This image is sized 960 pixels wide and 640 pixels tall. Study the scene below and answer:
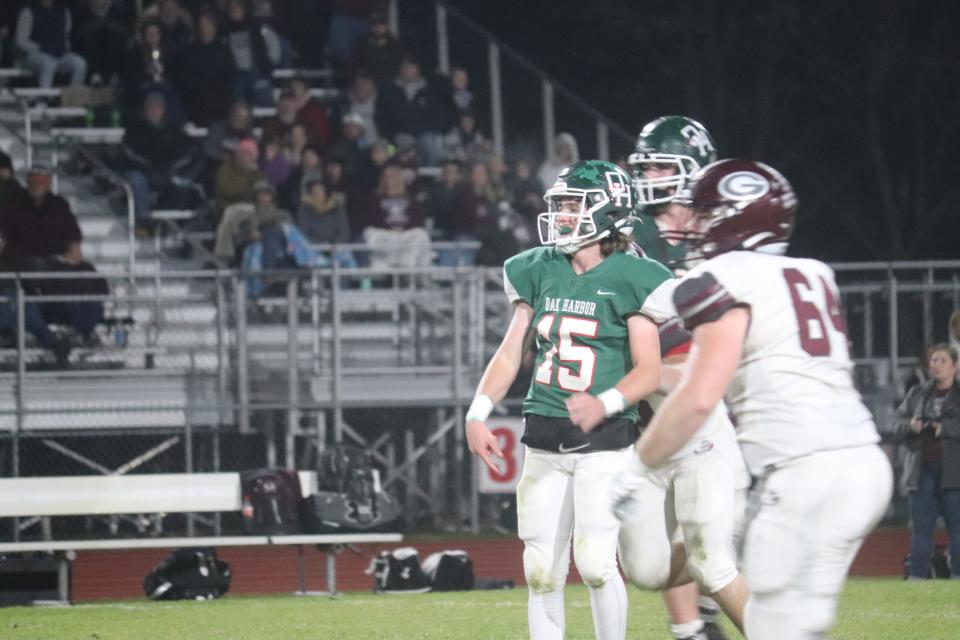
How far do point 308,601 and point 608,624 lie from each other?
5.06 m

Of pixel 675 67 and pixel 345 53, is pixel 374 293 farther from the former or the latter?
pixel 675 67

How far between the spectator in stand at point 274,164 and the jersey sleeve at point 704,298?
1232 centimetres

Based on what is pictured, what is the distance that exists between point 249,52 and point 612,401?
12563 mm

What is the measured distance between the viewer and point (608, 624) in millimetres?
5715

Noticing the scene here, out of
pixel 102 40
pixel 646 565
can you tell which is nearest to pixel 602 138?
pixel 102 40

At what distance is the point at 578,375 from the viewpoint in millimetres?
5875

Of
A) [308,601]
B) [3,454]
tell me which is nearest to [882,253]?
[3,454]

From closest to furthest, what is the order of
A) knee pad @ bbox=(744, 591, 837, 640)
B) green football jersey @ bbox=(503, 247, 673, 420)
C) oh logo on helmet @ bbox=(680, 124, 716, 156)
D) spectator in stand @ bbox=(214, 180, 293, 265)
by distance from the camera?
knee pad @ bbox=(744, 591, 837, 640) < green football jersey @ bbox=(503, 247, 673, 420) < oh logo on helmet @ bbox=(680, 124, 716, 156) < spectator in stand @ bbox=(214, 180, 293, 265)

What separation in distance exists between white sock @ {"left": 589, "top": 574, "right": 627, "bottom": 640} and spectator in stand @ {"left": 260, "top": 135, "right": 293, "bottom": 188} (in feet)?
36.4

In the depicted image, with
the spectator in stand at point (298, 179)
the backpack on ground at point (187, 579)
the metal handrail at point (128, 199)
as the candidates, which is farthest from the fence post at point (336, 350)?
the backpack on ground at point (187, 579)

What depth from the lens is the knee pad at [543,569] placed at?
5.71 meters

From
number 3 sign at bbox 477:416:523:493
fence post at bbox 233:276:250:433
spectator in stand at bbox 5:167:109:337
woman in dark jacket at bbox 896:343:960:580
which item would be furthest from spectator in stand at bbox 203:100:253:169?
woman in dark jacket at bbox 896:343:960:580

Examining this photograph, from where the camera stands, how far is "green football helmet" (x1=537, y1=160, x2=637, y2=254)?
19.4ft

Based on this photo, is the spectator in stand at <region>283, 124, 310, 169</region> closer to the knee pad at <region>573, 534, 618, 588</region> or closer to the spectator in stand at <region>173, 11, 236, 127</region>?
the spectator in stand at <region>173, 11, 236, 127</region>
